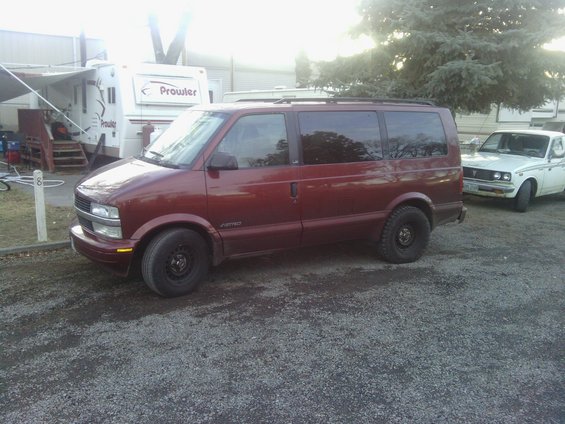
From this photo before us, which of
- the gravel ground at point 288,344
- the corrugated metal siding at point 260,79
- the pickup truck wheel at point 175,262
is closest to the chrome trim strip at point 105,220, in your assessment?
the pickup truck wheel at point 175,262

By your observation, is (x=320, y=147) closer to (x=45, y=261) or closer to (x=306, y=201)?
(x=306, y=201)

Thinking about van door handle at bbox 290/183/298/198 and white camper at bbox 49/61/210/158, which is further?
white camper at bbox 49/61/210/158

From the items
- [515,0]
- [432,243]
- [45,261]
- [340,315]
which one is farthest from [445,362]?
[515,0]

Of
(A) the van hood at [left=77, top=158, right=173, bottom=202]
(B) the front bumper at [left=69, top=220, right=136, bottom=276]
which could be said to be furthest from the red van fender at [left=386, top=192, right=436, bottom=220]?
(B) the front bumper at [left=69, top=220, right=136, bottom=276]

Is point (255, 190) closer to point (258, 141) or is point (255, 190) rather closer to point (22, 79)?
point (258, 141)

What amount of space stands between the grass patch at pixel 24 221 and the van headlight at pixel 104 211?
226cm

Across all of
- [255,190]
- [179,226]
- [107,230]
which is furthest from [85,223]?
[255,190]

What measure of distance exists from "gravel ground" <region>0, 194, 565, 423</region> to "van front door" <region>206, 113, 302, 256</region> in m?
0.57

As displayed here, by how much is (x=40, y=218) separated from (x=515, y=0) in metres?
9.09

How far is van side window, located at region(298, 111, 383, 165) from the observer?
17.9 feet

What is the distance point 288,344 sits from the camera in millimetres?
4027

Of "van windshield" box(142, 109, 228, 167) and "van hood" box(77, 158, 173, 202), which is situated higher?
"van windshield" box(142, 109, 228, 167)

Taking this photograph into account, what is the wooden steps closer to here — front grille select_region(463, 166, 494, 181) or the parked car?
front grille select_region(463, 166, 494, 181)

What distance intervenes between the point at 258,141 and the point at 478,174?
6.43 m
